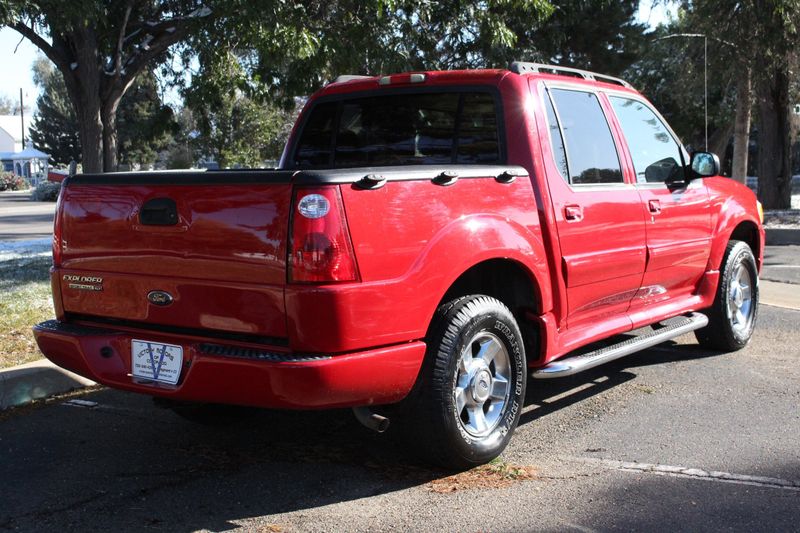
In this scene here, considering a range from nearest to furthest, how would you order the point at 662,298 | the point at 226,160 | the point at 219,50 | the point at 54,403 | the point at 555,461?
the point at 555,461 → the point at 54,403 → the point at 662,298 → the point at 219,50 → the point at 226,160

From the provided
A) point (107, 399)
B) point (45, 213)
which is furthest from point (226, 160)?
point (107, 399)

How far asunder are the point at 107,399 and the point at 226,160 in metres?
31.0

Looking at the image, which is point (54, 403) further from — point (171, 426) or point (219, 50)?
point (219, 50)

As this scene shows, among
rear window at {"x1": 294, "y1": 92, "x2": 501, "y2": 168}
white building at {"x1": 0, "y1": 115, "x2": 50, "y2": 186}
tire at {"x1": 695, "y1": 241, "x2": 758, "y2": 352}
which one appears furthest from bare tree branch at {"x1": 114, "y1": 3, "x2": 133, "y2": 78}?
white building at {"x1": 0, "y1": 115, "x2": 50, "y2": 186}

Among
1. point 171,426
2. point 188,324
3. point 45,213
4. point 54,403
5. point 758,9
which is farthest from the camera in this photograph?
point 45,213

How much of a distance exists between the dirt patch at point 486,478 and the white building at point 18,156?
60897mm

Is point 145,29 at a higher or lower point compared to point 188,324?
higher

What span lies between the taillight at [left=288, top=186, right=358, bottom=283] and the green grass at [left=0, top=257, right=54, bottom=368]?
10.7ft

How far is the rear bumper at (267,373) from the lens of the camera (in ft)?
11.6

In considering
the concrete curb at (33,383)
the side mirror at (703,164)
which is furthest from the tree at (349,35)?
the concrete curb at (33,383)

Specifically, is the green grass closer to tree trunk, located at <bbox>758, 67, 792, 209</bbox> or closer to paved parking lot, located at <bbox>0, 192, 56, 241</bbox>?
paved parking lot, located at <bbox>0, 192, 56, 241</bbox>

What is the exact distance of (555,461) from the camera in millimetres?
4379

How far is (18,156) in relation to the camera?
64.4 meters

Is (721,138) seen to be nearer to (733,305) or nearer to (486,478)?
(733,305)
